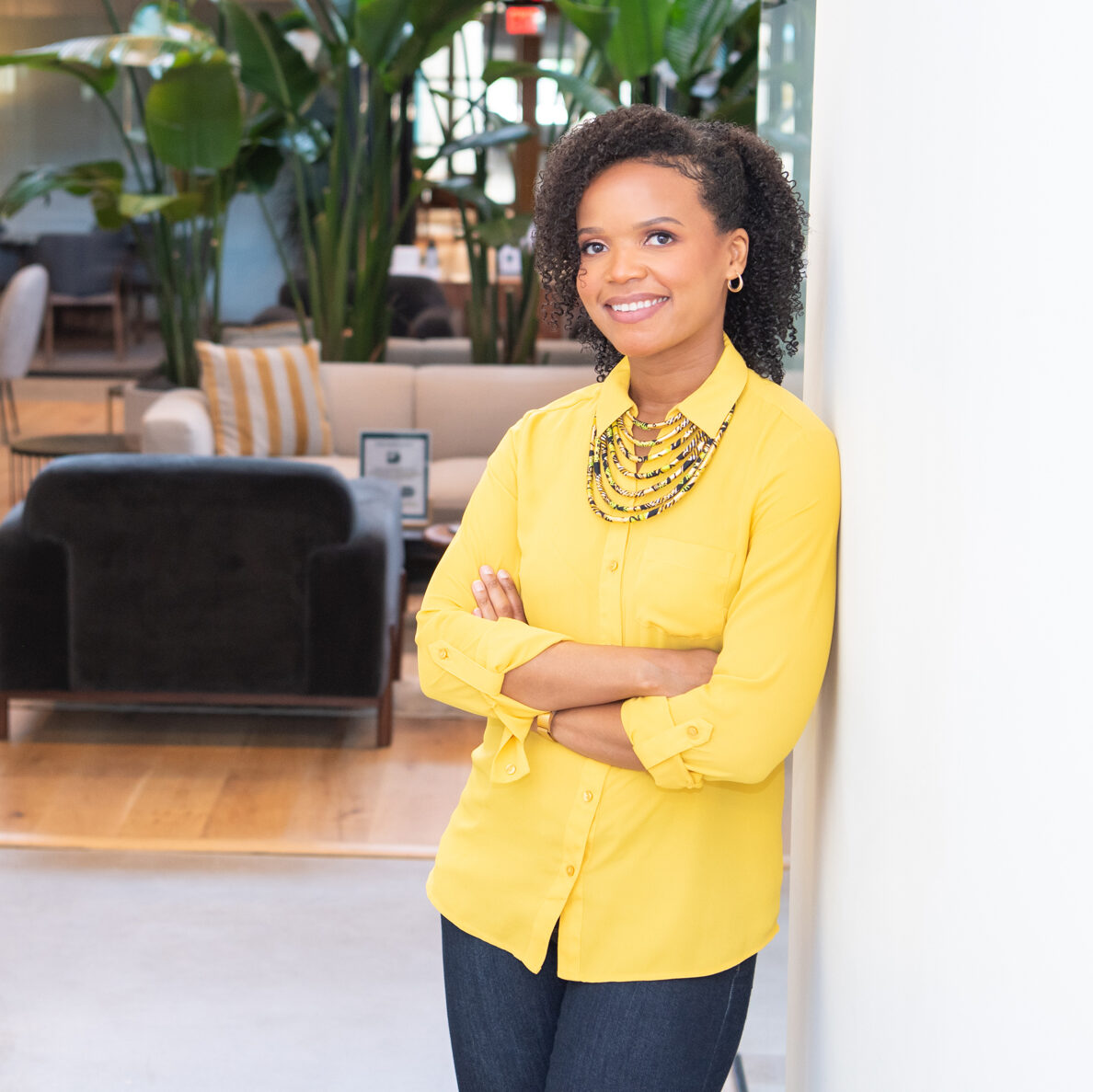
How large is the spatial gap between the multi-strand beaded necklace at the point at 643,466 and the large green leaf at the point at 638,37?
14.9 ft

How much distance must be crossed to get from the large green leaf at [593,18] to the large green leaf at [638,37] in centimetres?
5

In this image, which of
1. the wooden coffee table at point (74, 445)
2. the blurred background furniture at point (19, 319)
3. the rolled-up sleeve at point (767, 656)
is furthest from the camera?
the blurred background furniture at point (19, 319)

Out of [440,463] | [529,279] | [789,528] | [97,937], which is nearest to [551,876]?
[789,528]

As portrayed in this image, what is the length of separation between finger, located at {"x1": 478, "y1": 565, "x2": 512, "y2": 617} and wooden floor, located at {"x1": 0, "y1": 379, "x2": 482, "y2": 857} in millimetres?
1795

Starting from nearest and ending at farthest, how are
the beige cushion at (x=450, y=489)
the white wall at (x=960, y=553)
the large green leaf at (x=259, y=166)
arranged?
the white wall at (x=960, y=553) → the beige cushion at (x=450, y=489) → the large green leaf at (x=259, y=166)

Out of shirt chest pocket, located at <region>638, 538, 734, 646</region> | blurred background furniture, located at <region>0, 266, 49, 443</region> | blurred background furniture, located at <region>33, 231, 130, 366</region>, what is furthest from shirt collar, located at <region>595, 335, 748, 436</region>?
blurred background furniture, located at <region>33, 231, 130, 366</region>

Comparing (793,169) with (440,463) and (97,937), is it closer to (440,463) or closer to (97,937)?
(97,937)

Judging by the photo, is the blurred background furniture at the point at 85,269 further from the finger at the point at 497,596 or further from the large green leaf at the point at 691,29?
the finger at the point at 497,596

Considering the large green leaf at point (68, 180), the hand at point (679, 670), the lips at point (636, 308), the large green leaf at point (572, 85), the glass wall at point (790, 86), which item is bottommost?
the hand at point (679, 670)

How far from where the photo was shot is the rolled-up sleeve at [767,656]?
1.20 m

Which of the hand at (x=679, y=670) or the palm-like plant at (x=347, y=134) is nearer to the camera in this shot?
the hand at (x=679, y=670)

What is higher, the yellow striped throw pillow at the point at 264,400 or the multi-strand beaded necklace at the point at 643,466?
A: the multi-strand beaded necklace at the point at 643,466

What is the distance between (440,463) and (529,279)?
1.37 meters

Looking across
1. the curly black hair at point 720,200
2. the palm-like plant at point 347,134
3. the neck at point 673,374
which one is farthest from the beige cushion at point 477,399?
the neck at point 673,374
